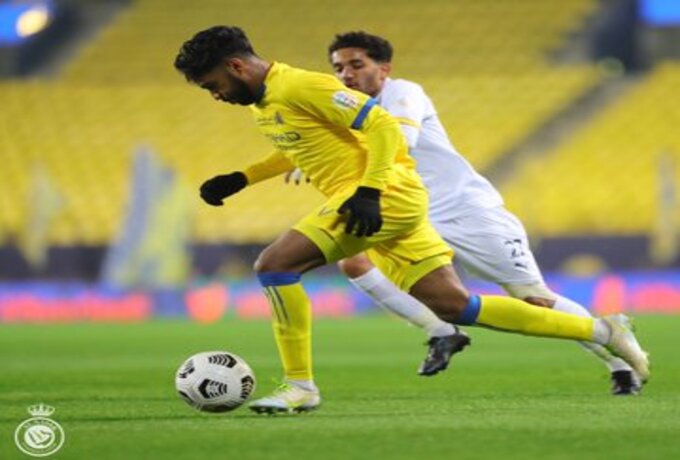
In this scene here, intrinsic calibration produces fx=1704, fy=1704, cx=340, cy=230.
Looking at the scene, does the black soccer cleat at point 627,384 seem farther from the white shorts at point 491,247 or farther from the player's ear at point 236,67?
the player's ear at point 236,67

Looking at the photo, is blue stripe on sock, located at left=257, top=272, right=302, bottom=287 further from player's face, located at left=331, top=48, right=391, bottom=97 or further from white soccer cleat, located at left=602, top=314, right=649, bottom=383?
player's face, located at left=331, top=48, right=391, bottom=97

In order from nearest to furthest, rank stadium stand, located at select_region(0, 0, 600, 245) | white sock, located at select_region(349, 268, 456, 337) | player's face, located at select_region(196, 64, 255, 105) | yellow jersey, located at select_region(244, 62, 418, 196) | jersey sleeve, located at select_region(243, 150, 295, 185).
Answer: yellow jersey, located at select_region(244, 62, 418, 196) < player's face, located at select_region(196, 64, 255, 105) < jersey sleeve, located at select_region(243, 150, 295, 185) < white sock, located at select_region(349, 268, 456, 337) < stadium stand, located at select_region(0, 0, 600, 245)

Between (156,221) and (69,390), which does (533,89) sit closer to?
(156,221)

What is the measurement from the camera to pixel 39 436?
6242 mm

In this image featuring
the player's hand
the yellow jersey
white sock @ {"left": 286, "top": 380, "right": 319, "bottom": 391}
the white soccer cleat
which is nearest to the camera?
the yellow jersey

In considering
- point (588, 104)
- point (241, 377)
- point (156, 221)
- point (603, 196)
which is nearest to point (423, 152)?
point (241, 377)

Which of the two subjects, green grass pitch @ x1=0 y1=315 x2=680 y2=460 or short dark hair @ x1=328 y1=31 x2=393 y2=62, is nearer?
green grass pitch @ x1=0 y1=315 x2=680 y2=460

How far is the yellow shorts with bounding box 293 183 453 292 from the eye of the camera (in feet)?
23.5

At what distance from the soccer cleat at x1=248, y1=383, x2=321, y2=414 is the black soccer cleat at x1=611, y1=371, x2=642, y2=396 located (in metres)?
1.68

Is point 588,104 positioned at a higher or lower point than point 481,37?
lower

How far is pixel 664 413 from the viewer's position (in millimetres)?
7023

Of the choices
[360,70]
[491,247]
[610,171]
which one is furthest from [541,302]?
[610,171]

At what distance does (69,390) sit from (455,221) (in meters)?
2.31

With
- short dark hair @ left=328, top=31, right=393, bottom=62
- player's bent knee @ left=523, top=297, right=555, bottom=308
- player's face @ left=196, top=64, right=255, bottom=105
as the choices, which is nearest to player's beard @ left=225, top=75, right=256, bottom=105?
player's face @ left=196, top=64, right=255, bottom=105
